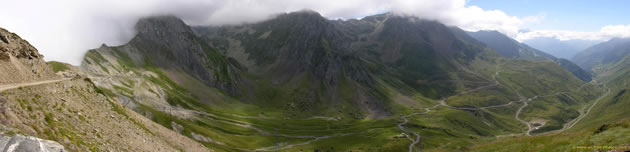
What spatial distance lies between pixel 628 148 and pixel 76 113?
6445cm

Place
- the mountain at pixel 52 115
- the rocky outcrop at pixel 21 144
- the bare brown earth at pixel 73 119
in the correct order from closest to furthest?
the rocky outcrop at pixel 21 144
the mountain at pixel 52 115
the bare brown earth at pixel 73 119

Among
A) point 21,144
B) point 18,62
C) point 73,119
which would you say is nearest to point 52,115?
point 73,119

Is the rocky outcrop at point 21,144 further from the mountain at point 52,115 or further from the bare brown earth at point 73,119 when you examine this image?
the bare brown earth at point 73,119

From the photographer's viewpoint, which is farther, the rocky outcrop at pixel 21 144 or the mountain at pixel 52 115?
the mountain at pixel 52 115

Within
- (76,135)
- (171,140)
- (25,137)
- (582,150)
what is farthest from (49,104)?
(582,150)

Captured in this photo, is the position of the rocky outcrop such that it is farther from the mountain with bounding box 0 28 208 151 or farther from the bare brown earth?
the bare brown earth

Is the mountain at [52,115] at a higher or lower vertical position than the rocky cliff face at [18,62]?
lower

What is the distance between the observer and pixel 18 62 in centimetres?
5878

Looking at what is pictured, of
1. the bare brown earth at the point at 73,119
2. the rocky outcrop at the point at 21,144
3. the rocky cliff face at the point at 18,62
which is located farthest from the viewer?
the rocky cliff face at the point at 18,62

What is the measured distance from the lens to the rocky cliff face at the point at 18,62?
53.6 m

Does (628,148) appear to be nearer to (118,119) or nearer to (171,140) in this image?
(118,119)

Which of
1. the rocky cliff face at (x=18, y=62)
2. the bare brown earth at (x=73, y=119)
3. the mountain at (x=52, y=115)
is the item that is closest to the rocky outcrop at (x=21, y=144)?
the mountain at (x=52, y=115)

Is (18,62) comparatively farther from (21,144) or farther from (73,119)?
(21,144)

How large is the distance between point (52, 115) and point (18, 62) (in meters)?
24.7
